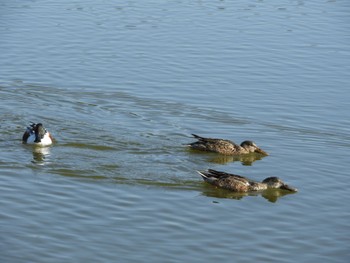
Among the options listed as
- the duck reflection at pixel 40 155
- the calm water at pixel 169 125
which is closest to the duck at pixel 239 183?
the calm water at pixel 169 125

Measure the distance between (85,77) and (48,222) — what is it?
24.8 feet

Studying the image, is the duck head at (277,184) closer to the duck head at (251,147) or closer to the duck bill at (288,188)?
the duck bill at (288,188)

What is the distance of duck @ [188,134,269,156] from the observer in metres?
15.8

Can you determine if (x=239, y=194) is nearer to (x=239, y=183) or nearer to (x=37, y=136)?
(x=239, y=183)

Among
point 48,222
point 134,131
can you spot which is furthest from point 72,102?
point 48,222

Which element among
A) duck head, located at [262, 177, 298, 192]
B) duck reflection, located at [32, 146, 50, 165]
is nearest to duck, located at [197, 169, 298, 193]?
duck head, located at [262, 177, 298, 192]

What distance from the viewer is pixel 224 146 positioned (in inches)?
623

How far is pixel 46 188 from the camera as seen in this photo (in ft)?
45.2

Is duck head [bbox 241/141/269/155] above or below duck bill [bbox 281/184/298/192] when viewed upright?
above

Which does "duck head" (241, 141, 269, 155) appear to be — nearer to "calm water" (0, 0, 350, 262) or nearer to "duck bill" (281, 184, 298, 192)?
"calm water" (0, 0, 350, 262)

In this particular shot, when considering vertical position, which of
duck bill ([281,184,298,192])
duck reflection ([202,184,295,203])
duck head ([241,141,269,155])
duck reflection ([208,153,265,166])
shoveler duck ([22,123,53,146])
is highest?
shoveler duck ([22,123,53,146])

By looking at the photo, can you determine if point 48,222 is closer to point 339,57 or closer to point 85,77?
point 85,77

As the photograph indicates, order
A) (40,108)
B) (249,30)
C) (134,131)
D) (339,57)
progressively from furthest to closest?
(249,30)
(339,57)
(40,108)
(134,131)

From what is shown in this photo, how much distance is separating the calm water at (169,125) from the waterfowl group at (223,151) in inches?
5.9
